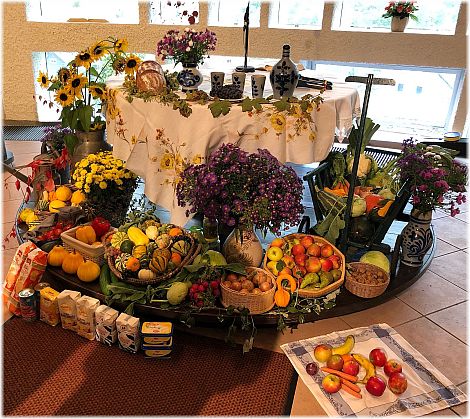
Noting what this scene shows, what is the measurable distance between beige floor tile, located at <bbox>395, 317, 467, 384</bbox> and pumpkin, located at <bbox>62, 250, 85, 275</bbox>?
1.52 metres

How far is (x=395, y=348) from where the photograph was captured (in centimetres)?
198

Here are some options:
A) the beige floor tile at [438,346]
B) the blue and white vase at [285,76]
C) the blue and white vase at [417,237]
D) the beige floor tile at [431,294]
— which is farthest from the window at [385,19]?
the beige floor tile at [438,346]

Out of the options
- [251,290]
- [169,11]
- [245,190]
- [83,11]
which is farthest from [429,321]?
[83,11]

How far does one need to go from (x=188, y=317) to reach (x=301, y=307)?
1.67ft

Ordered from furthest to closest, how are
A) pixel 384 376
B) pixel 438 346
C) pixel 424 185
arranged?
1. pixel 424 185
2. pixel 438 346
3. pixel 384 376

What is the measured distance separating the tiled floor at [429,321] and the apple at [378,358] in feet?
0.80

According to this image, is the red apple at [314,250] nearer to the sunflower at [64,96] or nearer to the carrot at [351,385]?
the carrot at [351,385]

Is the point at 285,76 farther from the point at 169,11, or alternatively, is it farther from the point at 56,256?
the point at 169,11

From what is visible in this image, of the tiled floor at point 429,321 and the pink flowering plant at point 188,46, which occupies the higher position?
the pink flowering plant at point 188,46

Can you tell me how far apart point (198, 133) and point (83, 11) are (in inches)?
153

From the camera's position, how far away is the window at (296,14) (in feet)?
16.2

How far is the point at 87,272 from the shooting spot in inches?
85.1

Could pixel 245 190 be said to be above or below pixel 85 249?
above

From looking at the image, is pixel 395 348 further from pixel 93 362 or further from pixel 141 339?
pixel 93 362
